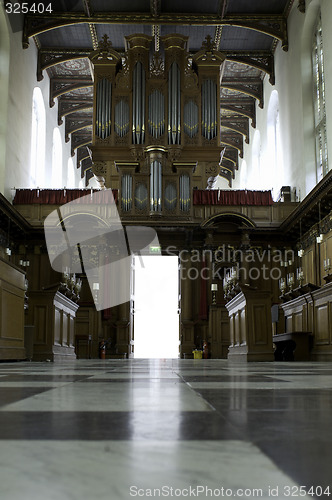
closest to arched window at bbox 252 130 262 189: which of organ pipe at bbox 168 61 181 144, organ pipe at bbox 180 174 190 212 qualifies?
organ pipe at bbox 168 61 181 144

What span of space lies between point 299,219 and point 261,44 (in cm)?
765

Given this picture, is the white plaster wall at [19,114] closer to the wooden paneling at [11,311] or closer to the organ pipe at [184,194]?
the organ pipe at [184,194]

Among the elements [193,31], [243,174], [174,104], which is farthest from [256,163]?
[174,104]

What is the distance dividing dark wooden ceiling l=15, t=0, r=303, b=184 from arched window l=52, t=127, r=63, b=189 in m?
0.61

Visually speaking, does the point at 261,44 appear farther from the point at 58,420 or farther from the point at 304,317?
the point at 58,420

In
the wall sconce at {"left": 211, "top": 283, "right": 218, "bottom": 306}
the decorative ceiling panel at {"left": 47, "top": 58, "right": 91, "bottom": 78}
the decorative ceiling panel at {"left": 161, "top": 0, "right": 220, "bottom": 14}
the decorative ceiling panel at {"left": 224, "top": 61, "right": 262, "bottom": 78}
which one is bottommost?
the wall sconce at {"left": 211, "top": 283, "right": 218, "bottom": 306}

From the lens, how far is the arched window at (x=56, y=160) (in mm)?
22766

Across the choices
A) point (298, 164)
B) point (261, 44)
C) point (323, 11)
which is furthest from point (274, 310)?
point (261, 44)

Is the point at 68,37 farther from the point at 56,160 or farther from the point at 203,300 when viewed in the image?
the point at 203,300

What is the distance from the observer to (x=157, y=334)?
69.8 ft

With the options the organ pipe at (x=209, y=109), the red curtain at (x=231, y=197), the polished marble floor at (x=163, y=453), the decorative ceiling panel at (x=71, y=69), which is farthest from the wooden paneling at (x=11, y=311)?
the decorative ceiling panel at (x=71, y=69)

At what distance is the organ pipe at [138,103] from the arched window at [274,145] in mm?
4789

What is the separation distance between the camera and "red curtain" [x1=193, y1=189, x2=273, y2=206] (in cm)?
1622

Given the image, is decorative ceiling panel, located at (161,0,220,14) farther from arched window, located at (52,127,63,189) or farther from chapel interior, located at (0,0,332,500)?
arched window, located at (52,127,63,189)
